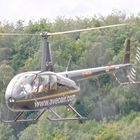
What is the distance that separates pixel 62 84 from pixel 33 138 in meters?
32.9

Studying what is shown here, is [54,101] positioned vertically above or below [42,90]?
below

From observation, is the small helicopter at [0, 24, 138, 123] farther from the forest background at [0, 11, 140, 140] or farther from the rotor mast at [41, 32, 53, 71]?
the forest background at [0, 11, 140, 140]

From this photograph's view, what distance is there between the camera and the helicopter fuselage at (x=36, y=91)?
37.1 meters

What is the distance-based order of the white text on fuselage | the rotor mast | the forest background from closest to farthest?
the white text on fuselage
the rotor mast
the forest background

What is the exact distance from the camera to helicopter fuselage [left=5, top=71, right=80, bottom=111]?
37.1 metres

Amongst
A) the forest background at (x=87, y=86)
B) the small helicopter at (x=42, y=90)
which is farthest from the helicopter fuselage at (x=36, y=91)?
the forest background at (x=87, y=86)

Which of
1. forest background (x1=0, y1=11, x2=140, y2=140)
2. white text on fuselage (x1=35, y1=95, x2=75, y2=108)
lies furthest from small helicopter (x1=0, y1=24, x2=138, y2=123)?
forest background (x1=0, y1=11, x2=140, y2=140)

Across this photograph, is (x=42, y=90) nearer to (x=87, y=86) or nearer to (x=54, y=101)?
(x=54, y=101)

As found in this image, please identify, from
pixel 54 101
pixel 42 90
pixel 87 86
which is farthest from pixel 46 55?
pixel 87 86

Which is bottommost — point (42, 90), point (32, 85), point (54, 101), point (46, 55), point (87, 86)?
point (87, 86)

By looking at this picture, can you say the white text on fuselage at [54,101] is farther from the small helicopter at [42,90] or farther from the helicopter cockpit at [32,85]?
the helicopter cockpit at [32,85]

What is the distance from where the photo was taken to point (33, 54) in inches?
3364

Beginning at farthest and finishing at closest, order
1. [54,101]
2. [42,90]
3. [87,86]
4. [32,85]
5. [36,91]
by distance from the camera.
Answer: [87,86]
[54,101]
[42,90]
[36,91]
[32,85]

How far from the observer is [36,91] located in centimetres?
3769
